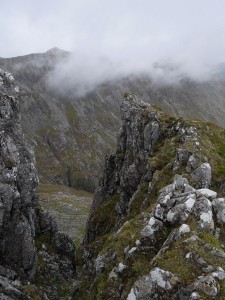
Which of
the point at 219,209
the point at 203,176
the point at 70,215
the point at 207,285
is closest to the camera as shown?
the point at 207,285

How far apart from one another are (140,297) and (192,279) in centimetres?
325

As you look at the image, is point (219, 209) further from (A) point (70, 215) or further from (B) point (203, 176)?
(A) point (70, 215)

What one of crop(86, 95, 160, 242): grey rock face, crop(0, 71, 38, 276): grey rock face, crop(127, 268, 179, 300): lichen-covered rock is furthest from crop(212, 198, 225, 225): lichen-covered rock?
crop(0, 71, 38, 276): grey rock face

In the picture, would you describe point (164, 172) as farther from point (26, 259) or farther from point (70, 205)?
point (70, 205)

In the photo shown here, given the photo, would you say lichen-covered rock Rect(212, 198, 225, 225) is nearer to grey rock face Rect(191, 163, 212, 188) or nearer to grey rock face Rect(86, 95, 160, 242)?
grey rock face Rect(191, 163, 212, 188)

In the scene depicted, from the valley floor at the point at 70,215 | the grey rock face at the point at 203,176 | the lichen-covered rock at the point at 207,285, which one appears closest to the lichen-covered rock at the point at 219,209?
the lichen-covered rock at the point at 207,285

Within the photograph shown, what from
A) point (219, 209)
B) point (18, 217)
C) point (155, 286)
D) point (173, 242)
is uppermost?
point (219, 209)

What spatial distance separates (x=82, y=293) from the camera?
34156 millimetres

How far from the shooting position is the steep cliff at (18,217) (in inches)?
2028

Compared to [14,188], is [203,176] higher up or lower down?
higher up

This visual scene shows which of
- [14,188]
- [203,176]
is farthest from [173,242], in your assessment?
[14,188]

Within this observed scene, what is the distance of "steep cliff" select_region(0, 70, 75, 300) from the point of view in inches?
2028

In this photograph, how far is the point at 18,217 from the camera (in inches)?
2176

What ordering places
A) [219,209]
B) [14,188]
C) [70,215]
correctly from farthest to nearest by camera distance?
[70,215] → [14,188] → [219,209]
